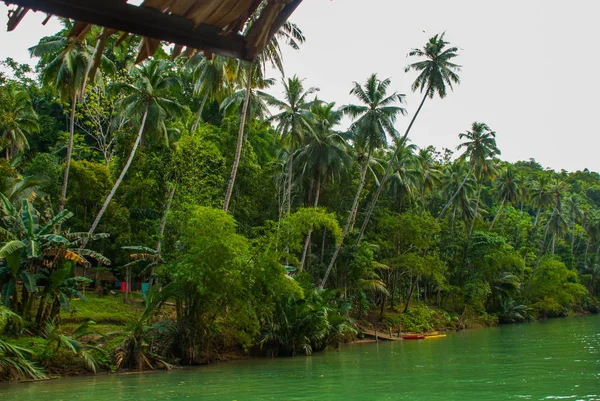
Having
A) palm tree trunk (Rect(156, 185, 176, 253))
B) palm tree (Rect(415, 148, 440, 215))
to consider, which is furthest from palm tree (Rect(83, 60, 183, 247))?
palm tree (Rect(415, 148, 440, 215))

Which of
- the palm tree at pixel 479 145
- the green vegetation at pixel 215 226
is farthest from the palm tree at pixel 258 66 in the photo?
the palm tree at pixel 479 145

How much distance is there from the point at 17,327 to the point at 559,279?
46.1 meters

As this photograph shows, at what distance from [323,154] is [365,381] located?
71.5 feet

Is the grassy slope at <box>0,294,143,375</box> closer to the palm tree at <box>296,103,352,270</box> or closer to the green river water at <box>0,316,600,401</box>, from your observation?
the green river water at <box>0,316,600,401</box>

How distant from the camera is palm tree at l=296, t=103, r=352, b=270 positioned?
33.6 metres

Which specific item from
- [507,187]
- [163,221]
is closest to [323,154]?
[163,221]

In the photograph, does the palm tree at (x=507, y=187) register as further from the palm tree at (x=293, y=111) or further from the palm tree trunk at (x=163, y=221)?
the palm tree trunk at (x=163, y=221)

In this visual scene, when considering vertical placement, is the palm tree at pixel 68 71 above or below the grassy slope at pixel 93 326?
above

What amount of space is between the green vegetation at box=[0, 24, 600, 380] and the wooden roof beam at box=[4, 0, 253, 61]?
0.52m

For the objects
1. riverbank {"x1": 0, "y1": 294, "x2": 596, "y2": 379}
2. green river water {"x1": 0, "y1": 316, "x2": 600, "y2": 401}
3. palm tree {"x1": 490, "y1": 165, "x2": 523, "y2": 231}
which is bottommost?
green river water {"x1": 0, "y1": 316, "x2": 600, "y2": 401}

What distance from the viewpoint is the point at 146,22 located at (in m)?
2.57

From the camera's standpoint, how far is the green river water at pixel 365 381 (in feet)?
35.7

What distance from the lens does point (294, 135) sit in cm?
3133

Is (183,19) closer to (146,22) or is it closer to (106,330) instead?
(146,22)
